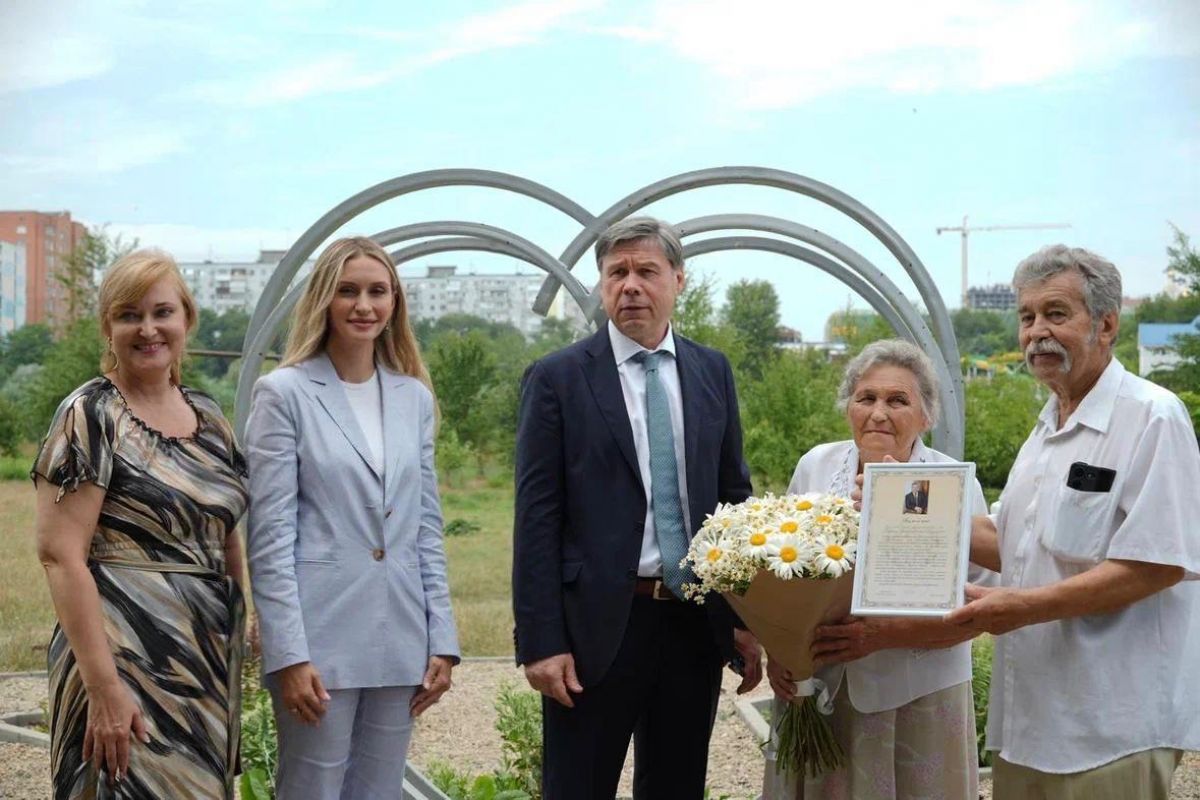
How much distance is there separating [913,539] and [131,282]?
2257 mm

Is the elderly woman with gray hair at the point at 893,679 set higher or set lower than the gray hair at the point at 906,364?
lower

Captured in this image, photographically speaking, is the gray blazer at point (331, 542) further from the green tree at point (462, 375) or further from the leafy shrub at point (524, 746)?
the green tree at point (462, 375)

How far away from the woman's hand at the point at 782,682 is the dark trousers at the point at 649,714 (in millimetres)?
223

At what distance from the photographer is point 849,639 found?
144 inches

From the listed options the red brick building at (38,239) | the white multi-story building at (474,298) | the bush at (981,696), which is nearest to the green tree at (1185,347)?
the white multi-story building at (474,298)

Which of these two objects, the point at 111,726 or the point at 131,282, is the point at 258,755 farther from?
the point at 131,282

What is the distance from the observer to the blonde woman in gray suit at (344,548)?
357 centimetres

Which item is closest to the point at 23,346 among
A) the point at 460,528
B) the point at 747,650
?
the point at 460,528

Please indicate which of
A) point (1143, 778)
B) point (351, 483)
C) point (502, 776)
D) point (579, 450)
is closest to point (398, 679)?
point (351, 483)

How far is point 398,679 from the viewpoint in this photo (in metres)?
3.66

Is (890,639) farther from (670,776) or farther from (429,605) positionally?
(429,605)

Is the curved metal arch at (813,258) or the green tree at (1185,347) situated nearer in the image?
the curved metal arch at (813,258)

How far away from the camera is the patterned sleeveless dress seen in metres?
3.34

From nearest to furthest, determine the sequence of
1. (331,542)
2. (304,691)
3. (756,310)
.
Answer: (304,691), (331,542), (756,310)
